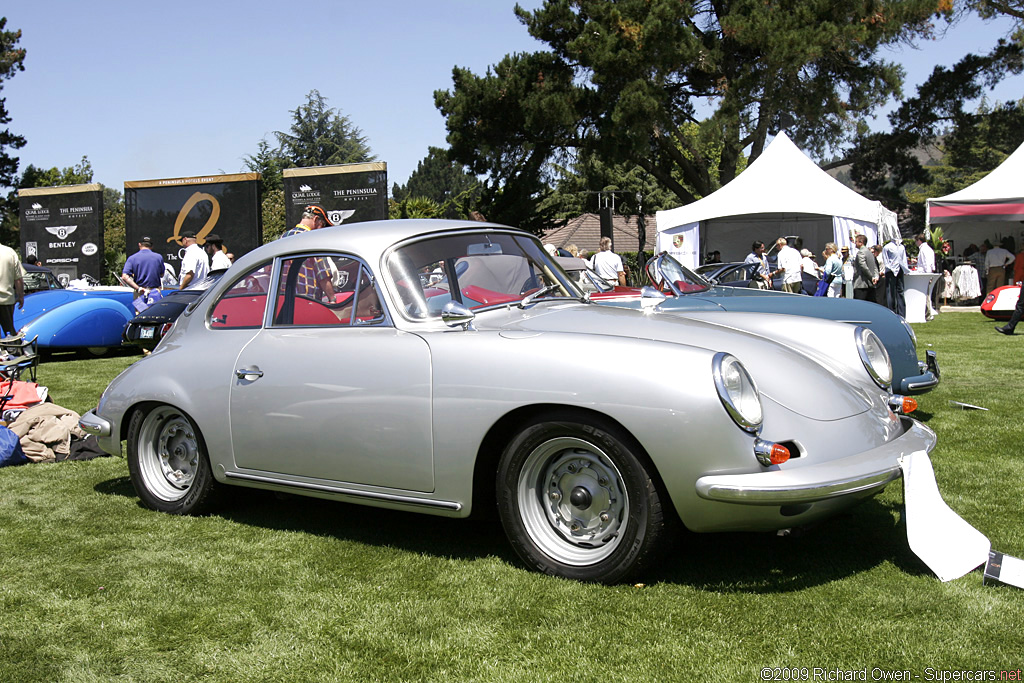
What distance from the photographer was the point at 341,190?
65.3 feet

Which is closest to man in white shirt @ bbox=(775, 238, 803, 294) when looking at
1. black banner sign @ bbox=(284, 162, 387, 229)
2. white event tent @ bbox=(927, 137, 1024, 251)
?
white event tent @ bbox=(927, 137, 1024, 251)

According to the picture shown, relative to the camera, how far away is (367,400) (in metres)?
3.77

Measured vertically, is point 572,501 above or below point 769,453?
below

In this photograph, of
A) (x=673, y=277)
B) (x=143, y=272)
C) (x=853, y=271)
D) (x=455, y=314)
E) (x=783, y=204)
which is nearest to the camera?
(x=455, y=314)

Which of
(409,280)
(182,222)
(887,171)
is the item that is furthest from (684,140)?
(409,280)

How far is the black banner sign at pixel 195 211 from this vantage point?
22.1m

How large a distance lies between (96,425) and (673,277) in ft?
16.0

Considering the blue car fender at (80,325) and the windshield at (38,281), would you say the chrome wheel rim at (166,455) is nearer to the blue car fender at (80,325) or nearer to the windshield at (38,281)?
the blue car fender at (80,325)

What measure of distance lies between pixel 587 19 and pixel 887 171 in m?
16.5

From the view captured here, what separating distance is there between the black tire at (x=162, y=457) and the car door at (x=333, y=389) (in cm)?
56

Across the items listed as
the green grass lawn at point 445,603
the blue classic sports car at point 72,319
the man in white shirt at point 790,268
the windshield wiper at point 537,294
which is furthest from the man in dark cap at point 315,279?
the man in white shirt at point 790,268

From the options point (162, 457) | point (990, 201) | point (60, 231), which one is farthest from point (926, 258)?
point (60, 231)

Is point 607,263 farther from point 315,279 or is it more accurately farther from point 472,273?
point 315,279

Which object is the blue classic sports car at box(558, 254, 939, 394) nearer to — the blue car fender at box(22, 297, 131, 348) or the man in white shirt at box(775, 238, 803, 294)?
the blue car fender at box(22, 297, 131, 348)
